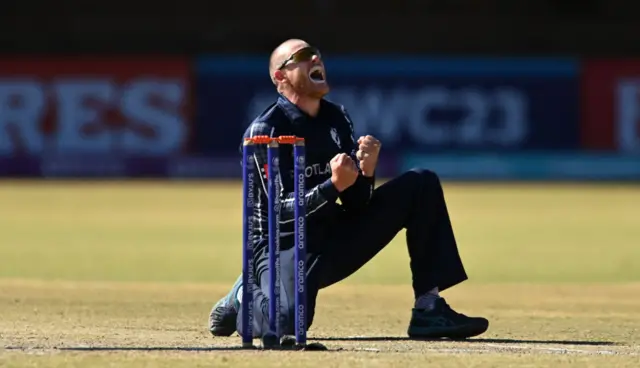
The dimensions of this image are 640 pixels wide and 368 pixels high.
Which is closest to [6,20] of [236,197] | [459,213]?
[236,197]

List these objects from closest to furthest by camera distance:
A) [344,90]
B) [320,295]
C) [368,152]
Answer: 1. [368,152]
2. [320,295]
3. [344,90]

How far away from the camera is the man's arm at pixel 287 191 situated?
6559 millimetres

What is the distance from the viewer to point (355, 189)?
23.3 ft

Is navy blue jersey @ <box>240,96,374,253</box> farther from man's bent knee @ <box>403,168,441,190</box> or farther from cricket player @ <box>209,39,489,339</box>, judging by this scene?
man's bent knee @ <box>403,168,441,190</box>

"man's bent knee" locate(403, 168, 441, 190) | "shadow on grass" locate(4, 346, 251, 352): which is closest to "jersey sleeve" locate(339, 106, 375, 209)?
"man's bent knee" locate(403, 168, 441, 190)

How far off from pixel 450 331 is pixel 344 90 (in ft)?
71.6

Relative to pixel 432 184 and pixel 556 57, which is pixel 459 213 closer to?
pixel 556 57

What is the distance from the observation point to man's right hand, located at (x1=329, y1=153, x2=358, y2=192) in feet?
21.3

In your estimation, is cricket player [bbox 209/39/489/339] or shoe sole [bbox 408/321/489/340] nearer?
cricket player [bbox 209/39/489/339]


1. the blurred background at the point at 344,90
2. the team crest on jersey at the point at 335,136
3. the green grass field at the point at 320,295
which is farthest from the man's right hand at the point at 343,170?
the blurred background at the point at 344,90

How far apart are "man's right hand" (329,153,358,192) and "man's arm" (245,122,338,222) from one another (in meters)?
0.08

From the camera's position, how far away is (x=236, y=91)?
28938mm

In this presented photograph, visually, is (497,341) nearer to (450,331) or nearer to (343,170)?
(450,331)

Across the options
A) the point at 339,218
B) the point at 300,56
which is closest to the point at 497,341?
the point at 339,218
